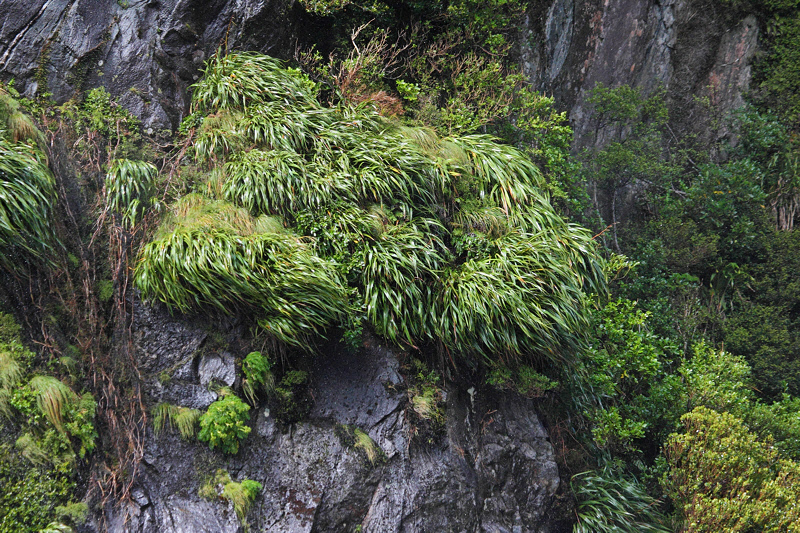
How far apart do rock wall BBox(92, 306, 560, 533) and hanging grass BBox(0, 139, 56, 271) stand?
1117 millimetres

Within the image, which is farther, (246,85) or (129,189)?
(246,85)

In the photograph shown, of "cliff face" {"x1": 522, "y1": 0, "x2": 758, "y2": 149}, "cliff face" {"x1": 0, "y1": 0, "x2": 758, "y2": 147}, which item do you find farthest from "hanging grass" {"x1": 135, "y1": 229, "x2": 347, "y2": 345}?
"cliff face" {"x1": 522, "y1": 0, "x2": 758, "y2": 149}

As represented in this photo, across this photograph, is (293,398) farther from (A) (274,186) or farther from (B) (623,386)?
(B) (623,386)

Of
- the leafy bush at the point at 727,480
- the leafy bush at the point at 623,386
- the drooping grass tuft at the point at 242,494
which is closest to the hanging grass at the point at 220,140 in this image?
the drooping grass tuft at the point at 242,494

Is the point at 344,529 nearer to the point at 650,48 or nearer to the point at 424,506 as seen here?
the point at 424,506

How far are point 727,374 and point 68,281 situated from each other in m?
8.60

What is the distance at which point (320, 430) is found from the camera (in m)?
5.01

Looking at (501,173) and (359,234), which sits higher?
(501,173)

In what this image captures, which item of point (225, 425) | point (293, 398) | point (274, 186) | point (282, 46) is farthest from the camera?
point (282, 46)

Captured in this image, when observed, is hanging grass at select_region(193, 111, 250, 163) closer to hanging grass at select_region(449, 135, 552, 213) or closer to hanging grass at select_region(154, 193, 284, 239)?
hanging grass at select_region(154, 193, 284, 239)

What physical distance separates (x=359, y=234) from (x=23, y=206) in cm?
316

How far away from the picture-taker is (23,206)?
4.44 metres

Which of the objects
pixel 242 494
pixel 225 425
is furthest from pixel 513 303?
pixel 242 494

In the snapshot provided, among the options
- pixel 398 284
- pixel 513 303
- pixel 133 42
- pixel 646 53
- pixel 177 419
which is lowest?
pixel 177 419
